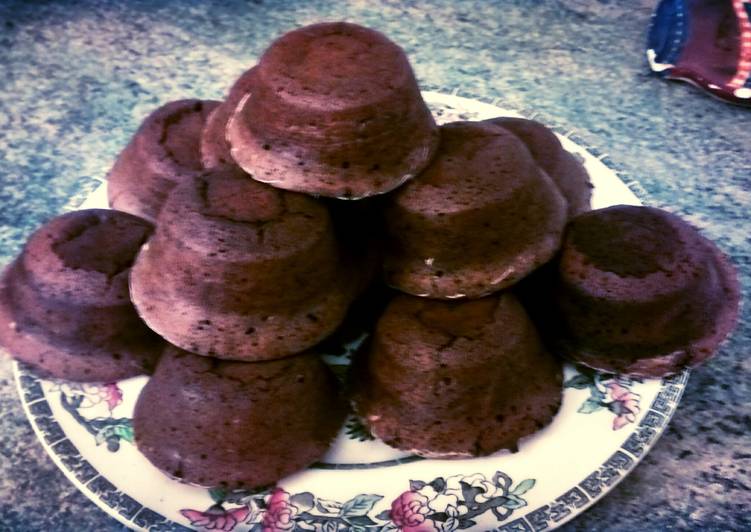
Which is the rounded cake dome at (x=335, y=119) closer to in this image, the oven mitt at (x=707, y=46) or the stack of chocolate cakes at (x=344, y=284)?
the stack of chocolate cakes at (x=344, y=284)

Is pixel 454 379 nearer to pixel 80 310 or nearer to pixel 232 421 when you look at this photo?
pixel 232 421

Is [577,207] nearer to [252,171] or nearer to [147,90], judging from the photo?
[252,171]

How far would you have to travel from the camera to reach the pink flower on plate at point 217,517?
1.25 m

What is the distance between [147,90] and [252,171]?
1612 mm

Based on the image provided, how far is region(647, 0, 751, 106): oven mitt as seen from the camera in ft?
8.31

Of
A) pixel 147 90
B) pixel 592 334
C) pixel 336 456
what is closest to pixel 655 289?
pixel 592 334

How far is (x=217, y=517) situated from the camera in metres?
1.27

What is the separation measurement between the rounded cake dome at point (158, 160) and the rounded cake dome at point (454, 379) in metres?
0.59

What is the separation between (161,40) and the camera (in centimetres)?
298

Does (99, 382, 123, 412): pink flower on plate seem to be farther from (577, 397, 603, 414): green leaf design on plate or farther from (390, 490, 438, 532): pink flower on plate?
(577, 397, 603, 414): green leaf design on plate

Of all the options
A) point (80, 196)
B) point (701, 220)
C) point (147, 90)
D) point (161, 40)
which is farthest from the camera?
point (161, 40)

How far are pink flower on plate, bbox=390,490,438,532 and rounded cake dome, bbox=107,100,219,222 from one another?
0.79 metres

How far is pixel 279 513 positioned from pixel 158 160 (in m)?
0.81

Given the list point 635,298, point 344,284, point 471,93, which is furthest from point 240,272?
point 471,93
